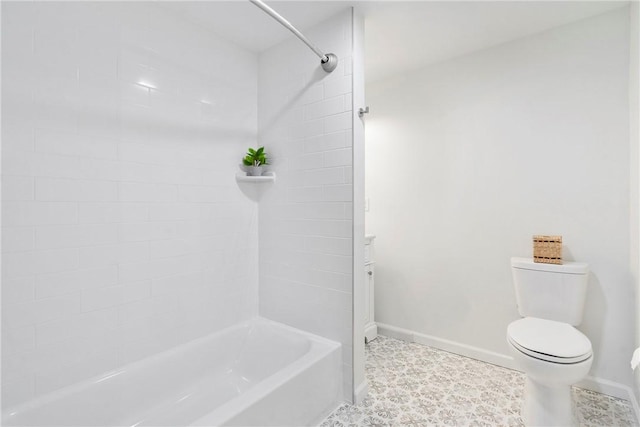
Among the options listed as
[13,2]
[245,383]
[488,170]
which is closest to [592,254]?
[488,170]

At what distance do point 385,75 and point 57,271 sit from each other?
105 inches

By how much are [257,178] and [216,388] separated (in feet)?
4.43

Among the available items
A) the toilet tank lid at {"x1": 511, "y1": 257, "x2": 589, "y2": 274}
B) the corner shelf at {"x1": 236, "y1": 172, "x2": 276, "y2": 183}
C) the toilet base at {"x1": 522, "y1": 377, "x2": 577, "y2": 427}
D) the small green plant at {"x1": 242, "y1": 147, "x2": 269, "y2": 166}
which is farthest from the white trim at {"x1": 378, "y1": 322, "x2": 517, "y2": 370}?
the small green plant at {"x1": 242, "y1": 147, "x2": 269, "y2": 166}

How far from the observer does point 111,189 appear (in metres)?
1.57

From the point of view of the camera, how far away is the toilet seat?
144 cm

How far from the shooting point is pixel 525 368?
5.04 ft

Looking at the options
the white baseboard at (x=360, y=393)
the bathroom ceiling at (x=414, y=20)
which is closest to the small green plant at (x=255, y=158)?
the bathroom ceiling at (x=414, y=20)

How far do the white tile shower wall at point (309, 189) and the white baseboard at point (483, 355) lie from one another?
102 cm

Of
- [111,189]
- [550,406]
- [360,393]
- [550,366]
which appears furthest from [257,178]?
[550,406]

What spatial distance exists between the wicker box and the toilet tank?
41 mm

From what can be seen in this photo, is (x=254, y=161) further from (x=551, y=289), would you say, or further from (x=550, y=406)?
(x=550, y=406)

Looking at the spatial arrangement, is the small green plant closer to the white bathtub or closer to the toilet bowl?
the white bathtub

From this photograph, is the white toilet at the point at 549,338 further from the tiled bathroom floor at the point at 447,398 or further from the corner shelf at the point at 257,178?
the corner shelf at the point at 257,178

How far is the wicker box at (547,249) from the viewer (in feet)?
6.15
